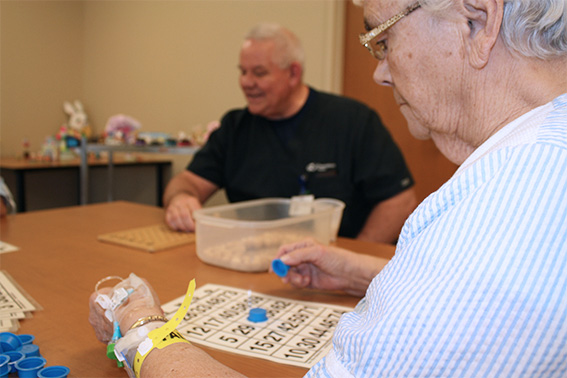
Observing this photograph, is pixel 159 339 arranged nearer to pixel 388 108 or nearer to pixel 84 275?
pixel 84 275

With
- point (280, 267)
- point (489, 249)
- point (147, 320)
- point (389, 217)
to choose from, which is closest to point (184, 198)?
point (280, 267)

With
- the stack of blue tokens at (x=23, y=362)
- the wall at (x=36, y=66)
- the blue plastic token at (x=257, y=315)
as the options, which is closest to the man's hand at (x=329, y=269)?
the blue plastic token at (x=257, y=315)

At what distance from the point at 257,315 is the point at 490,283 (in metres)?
0.50

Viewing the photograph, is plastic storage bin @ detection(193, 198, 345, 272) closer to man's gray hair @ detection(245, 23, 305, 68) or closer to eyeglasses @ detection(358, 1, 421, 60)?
eyeglasses @ detection(358, 1, 421, 60)

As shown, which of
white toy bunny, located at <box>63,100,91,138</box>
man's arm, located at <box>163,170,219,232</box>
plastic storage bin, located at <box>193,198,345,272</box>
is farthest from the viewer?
white toy bunny, located at <box>63,100,91,138</box>

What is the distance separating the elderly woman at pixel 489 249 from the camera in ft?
1.33

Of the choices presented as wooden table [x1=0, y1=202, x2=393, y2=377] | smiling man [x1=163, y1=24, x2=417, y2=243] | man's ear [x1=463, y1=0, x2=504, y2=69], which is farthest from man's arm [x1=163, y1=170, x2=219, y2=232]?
man's ear [x1=463, y1=0, x2=504, y2=69]

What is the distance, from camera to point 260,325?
2.69 feet

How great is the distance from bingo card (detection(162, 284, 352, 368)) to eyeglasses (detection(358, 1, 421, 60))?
47 cm

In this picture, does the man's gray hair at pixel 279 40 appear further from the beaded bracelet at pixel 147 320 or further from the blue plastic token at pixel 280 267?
the beaded bracelet at pixel 147 320

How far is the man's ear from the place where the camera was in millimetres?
565

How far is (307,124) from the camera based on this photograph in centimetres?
201

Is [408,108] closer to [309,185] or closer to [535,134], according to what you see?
[535,134]

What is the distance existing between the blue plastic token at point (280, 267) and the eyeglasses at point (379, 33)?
45cm
